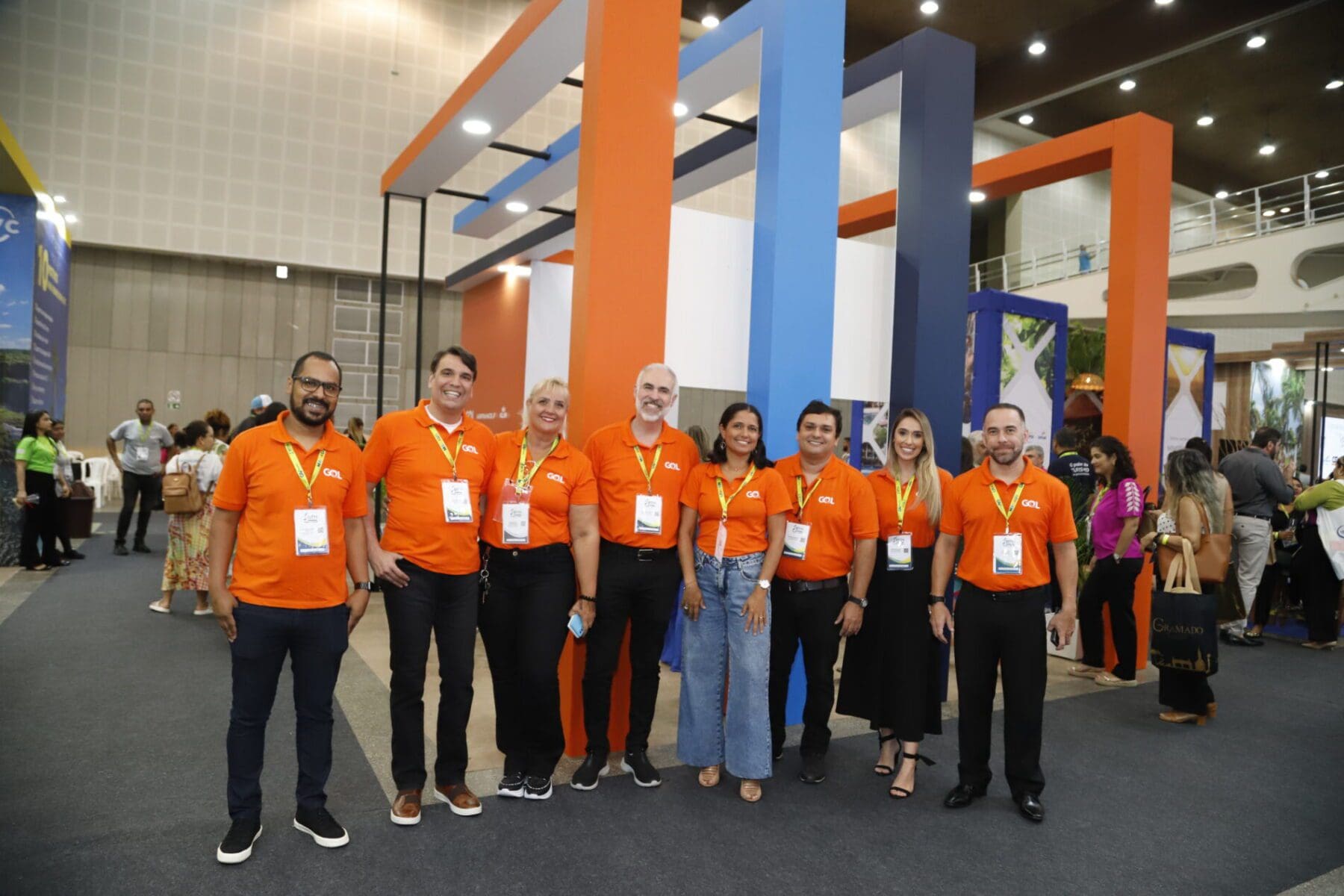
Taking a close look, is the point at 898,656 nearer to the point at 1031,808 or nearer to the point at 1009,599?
the point at 1009,599

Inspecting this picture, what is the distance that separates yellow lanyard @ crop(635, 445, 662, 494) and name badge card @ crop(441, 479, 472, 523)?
63 cm

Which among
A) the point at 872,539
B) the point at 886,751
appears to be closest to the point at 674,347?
the point at 872,539

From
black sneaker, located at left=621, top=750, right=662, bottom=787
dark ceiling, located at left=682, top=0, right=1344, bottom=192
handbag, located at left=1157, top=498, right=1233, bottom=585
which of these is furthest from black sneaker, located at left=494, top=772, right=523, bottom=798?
dark ceiling, located at left=682, top=0, right=1344, bottom=192

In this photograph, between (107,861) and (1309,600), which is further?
(1309,600)

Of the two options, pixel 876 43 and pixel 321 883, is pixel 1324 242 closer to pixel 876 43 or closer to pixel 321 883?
pixel 876 43

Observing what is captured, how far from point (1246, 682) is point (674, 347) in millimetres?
4162

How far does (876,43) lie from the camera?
14.3 m

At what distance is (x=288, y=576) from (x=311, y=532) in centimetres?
14

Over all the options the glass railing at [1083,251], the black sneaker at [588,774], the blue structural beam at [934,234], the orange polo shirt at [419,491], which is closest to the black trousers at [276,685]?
the orange polo shirt at [419,491]

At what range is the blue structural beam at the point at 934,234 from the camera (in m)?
4.20

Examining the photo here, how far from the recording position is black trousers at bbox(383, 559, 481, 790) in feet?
8.98

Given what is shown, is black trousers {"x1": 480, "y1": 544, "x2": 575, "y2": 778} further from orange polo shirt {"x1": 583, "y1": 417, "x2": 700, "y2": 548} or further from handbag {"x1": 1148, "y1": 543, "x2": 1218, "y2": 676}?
handbag {"x1": 1148, "y1": 543, "x2": 1218, "y2": 676}

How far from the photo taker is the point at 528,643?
2.92m

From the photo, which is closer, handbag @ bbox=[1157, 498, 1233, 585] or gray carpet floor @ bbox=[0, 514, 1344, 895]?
gray carpet floor @ bbox=[0, 514, 1344, 895]
